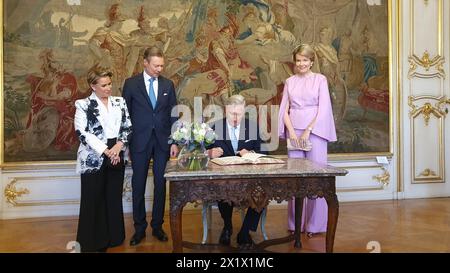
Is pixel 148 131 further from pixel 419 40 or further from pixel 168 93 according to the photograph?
pixel 419 40

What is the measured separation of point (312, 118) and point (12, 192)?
400 centimetres

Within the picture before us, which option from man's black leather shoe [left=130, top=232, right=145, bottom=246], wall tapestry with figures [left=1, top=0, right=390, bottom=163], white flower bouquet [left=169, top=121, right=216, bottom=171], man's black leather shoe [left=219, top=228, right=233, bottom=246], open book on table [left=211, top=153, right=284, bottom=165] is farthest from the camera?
wall tapestry with figures [left=1, top=0, right=390, bottom=163]

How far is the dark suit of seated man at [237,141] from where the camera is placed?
12.1ft

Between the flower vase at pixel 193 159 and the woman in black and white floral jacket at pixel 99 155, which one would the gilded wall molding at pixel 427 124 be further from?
the woman in black and white floral jacket at pixel 99 155

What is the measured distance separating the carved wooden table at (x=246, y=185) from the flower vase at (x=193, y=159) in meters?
0.06

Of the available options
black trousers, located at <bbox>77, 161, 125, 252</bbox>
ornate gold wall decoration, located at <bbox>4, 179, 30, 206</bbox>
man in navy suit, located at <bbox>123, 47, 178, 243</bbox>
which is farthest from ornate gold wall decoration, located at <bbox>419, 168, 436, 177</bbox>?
ornate gold wall decoration, located at <bbox>4, 179, 30, 206</bbox>

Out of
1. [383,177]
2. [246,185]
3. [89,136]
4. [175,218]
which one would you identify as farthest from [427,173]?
[89,136]

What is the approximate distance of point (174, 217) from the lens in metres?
2.96

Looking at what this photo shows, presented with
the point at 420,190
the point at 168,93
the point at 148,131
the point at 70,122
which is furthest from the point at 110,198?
the point at 420,190

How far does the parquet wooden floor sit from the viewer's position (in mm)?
3871

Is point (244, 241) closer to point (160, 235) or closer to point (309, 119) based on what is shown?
point (160, 235)

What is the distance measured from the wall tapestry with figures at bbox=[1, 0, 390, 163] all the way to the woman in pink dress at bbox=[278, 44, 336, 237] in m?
1.61

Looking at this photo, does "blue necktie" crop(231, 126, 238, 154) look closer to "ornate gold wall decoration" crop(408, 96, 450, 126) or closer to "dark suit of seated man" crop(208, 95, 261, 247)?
"dark suit of seated man" crop(208, 95, 261, 247)

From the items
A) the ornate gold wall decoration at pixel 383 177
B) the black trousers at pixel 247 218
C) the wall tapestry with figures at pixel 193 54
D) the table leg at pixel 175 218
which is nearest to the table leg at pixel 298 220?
the black trousers at pixel 247 218
